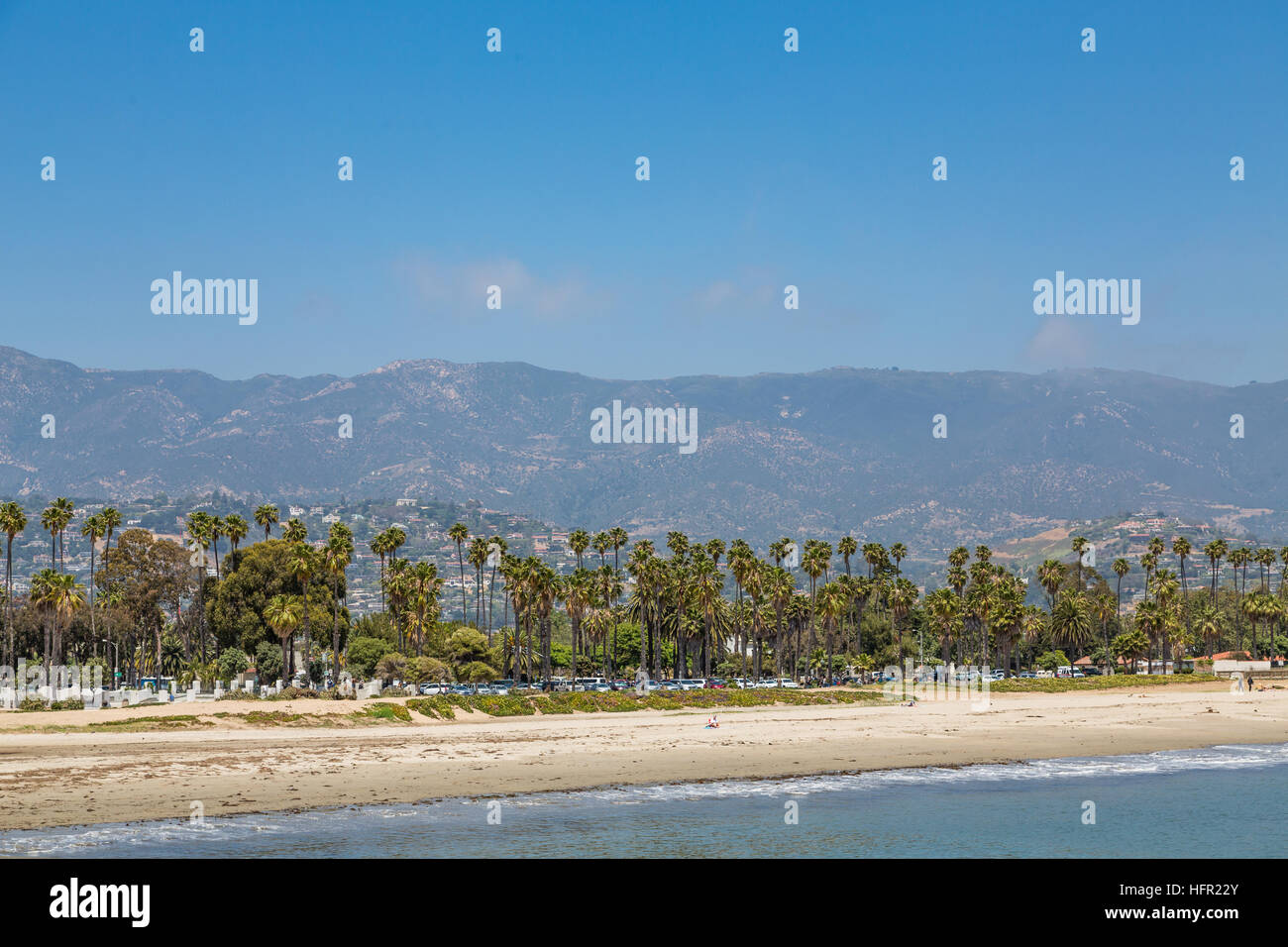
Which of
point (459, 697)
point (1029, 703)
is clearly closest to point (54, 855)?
point (459, 697)

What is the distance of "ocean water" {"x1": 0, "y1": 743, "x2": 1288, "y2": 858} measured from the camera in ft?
88.2

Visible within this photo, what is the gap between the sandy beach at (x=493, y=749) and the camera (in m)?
34.6

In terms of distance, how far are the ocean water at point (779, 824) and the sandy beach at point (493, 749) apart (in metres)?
2.46

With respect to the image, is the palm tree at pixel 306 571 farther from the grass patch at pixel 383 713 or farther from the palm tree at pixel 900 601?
the palm tree at pixel 900 601

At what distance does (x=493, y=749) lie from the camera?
157 feet

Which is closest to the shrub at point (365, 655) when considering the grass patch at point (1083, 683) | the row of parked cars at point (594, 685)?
the row of parked cars at point (594, 685)

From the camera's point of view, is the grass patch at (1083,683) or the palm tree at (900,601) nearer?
the grass patch at (1083,683)

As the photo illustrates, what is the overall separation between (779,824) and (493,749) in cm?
1983

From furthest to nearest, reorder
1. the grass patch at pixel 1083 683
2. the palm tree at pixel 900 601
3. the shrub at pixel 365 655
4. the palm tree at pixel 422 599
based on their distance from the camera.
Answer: the palm tree at pixel 900 601
the palm tree at pixel 422 599
the grass patch at pixel 1083 683
the shrub at pixel 365 655

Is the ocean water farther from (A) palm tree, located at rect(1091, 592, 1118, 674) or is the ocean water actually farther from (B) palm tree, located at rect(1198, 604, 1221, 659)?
(B) palm tree, located at rect(1198, 604, 1221, 659)

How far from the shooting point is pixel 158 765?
3956 centimetres

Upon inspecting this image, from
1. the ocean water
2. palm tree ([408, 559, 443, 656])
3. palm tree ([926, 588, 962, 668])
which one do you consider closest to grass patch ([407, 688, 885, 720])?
palm tree ([926, 588, 962, 668])

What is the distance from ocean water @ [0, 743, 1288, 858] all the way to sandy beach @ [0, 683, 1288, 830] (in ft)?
8.08

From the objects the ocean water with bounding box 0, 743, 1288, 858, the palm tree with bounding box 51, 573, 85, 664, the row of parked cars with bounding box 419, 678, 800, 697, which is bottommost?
the row of parked cars with bounding box 419, 678, 800, 697
